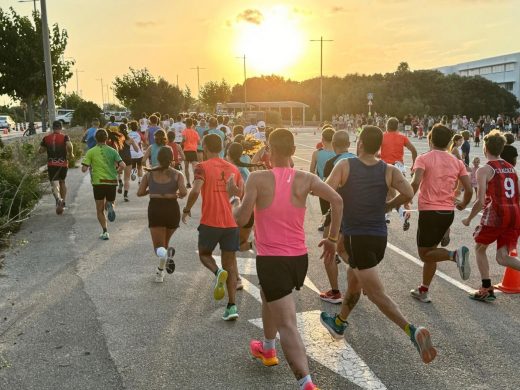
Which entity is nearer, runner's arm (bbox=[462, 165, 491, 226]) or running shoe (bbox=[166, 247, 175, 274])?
runner's arm (bbox=[462, 165, 491, 226])

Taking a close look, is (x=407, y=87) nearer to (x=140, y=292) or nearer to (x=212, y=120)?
(x=212, y=120)

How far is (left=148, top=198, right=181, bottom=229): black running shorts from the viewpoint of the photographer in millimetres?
6555

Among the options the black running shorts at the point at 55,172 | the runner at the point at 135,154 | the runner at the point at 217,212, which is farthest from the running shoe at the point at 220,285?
the runner at the point at 135,154

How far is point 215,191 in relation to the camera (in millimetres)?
5535

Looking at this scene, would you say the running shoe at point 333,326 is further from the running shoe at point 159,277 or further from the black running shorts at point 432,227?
the running shoe at point 159,277

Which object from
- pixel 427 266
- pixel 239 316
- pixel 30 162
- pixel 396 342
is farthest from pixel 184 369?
pixel 30 162

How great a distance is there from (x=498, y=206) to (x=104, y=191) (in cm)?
614

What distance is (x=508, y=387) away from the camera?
405cm

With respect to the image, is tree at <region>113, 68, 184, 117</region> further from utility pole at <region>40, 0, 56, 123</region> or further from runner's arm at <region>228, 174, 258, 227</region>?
runner's arm at <region>228, 174, 258, 227</region>

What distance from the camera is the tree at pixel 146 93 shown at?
5003cm

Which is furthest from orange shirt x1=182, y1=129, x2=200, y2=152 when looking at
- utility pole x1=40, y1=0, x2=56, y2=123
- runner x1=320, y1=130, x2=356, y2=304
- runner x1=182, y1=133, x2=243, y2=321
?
runner x1=182, y1=133, x2=243, y2=321

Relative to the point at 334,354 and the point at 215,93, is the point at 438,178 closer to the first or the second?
the point at 334,354

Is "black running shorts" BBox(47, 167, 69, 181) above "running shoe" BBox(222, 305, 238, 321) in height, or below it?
above

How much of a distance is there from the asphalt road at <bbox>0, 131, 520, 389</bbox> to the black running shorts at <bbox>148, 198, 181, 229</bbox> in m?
0.80
